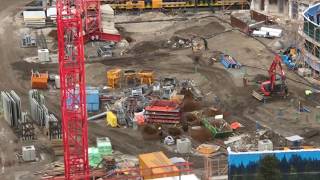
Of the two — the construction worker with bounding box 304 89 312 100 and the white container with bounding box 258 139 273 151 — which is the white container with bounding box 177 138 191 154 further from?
the construction worker with bounding box 304 89 312 100

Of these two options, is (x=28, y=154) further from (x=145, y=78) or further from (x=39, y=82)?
(x=145, y=78)

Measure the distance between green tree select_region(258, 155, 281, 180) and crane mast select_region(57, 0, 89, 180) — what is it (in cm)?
822

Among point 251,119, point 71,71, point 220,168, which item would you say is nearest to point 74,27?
point 71,71

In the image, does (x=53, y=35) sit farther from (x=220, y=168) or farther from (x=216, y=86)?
(x=220, y=168)

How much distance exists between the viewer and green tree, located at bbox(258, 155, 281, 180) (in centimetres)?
3156

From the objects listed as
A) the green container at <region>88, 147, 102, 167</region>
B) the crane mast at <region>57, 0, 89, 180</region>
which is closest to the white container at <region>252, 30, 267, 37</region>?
the green container at <region>88, 147, 102, 167</region>

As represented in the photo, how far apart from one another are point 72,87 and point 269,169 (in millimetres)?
10080

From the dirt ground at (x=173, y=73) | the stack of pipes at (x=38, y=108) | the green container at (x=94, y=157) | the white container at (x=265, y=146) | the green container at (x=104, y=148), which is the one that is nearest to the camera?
the green container at (x=94, y=157)

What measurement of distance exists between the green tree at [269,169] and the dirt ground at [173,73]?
550cm

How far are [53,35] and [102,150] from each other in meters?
27.5

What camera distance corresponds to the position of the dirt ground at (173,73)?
134 ft

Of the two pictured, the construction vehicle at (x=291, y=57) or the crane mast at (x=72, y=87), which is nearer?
the crane mast at (x=72, y=87)

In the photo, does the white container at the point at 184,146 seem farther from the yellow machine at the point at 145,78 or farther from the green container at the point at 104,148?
the yellow machine at the point at 145,78

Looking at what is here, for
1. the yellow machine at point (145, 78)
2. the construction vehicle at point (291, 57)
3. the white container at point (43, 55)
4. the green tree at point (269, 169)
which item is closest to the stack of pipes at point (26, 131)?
the yellow machine at point (145, 78)
